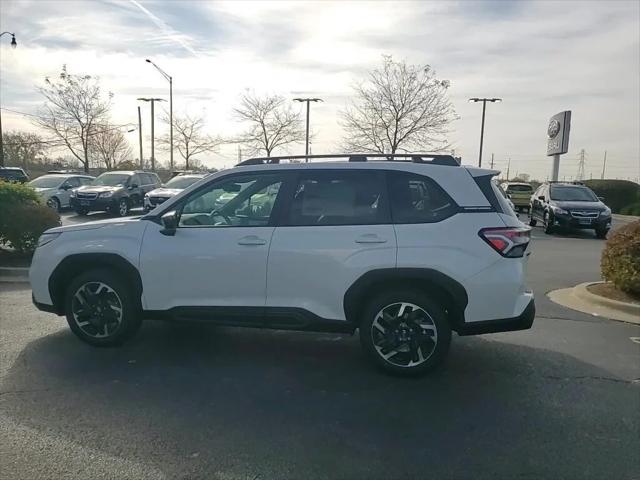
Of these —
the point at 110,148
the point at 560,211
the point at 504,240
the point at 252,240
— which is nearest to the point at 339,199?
the point at 252,240

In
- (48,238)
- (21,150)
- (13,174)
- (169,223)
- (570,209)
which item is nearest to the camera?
(169,223)

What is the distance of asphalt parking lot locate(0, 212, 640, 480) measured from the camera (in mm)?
2998

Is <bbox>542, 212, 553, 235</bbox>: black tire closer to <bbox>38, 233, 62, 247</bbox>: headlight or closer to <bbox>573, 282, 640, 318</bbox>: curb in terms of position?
<bbox>573, 282, 640, 318</bbox>: curb

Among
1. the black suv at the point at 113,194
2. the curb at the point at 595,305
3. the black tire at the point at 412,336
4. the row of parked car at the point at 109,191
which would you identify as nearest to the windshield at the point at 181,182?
the row of parked car at the point at 109,191

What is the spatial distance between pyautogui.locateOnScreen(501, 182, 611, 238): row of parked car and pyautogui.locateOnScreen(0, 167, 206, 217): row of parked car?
11.8 meters

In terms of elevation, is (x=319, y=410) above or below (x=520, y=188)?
below

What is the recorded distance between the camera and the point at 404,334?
165 inches

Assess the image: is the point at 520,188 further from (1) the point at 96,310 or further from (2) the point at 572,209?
(1) the point at 96,310

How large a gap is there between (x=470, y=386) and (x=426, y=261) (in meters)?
1.10

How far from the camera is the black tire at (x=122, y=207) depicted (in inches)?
729

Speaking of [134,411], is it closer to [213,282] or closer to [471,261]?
[213,282]

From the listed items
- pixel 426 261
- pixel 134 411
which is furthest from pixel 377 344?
pixel 134 411

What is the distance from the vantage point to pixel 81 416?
11.5ft

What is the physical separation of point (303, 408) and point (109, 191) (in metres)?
16.5
